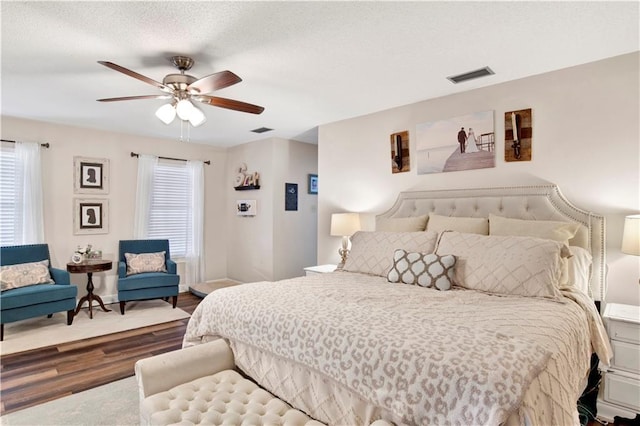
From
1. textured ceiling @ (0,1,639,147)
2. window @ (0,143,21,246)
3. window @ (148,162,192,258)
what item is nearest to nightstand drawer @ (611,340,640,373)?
textured ceiling @ (0,1,639,147)

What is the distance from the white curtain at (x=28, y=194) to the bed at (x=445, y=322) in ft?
11.6

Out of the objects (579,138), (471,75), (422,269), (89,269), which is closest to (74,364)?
(89,269)

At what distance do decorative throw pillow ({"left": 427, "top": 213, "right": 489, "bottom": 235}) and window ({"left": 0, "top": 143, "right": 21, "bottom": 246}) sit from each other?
5036 mm

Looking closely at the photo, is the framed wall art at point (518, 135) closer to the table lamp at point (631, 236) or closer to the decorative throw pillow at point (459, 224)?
the decorative throw pillow at point (459, 224)

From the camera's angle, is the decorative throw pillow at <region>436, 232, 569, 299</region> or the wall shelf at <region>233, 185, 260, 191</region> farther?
the wall shelf at <region>233, 185, 260, 191</region>

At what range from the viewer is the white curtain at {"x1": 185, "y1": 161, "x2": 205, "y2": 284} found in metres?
Answer: 6.03

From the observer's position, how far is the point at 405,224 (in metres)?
3.49

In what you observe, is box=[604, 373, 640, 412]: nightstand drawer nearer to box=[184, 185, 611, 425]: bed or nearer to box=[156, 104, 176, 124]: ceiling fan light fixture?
box=[184, 185, 611, 425]: bed

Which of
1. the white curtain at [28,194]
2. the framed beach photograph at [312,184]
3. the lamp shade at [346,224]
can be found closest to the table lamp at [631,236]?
the lamp shade at [346,224]

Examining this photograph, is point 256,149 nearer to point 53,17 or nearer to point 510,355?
point 53,17

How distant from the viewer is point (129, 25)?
2.25 meters

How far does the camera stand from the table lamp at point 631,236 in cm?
232

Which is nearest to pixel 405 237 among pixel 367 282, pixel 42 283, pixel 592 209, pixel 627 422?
pixel 367 282

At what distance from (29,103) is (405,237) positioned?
167 inches
